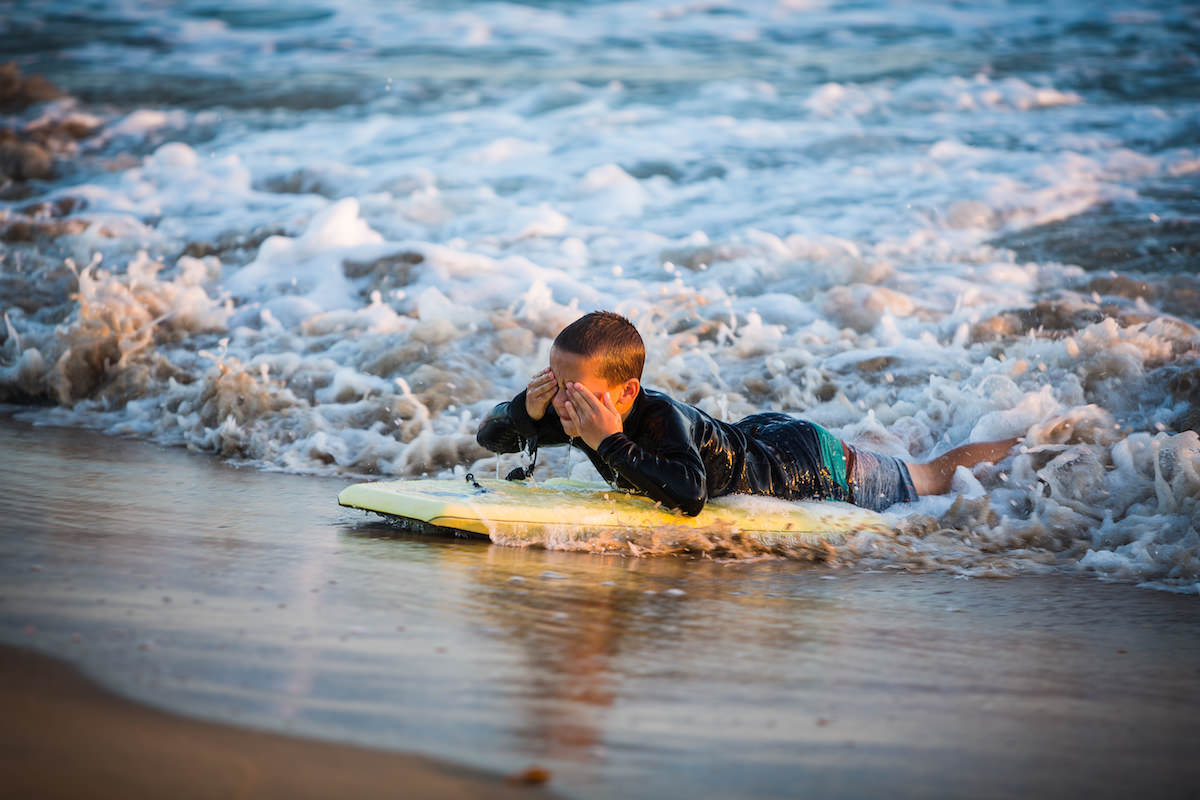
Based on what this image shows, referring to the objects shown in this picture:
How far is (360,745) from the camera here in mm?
1982

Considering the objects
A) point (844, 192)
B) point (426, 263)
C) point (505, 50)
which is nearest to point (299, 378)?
point (426, 263)

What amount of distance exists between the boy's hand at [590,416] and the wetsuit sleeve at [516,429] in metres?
0.26

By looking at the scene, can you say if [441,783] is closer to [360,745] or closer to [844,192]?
[360,745]

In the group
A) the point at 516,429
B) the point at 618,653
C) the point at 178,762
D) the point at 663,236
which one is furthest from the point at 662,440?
the point at 663,236

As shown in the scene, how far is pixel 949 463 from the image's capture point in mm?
4852

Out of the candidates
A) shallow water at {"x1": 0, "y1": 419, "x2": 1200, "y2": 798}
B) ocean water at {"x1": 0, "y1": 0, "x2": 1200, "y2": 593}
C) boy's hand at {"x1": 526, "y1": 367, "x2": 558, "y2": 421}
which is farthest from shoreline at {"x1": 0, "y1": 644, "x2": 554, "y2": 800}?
ocean water at {"x1": 0, "y1": 0, "x2": 1200, "y2": 593}

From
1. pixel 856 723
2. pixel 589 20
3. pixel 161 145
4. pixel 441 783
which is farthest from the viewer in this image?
pixel 589 20

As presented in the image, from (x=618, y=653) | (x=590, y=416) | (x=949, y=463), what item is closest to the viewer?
(x=618, y=653)

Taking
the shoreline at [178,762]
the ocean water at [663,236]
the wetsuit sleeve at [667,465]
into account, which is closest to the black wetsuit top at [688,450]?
the wetsuit sleeve at [667,465]

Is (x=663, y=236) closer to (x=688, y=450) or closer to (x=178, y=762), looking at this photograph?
(x=688, y=450)

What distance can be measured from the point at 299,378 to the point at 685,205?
16.3ft

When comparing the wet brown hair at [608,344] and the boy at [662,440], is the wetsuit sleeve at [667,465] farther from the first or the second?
the wet brown hair at [608,344]

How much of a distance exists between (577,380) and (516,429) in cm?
49

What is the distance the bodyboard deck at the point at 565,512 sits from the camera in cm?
381
